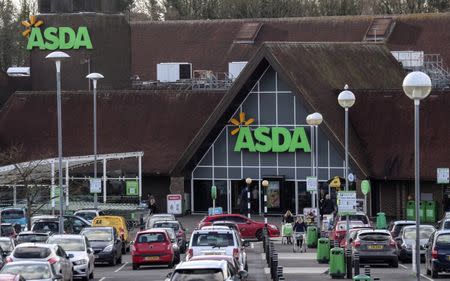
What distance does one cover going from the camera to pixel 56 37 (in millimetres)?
87375

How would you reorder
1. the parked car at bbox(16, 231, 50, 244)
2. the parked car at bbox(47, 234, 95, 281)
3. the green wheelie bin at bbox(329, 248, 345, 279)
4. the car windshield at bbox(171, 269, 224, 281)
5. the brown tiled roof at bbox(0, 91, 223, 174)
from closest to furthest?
the car windshield at bbox(171, 269, 224, 281) → the parked car at bbox(47, 234, 95, 281) → the green wheelie bin at bbox(329, 248, 345, 279) → the parked car at bbox(16, 231, 50, 244) → the brown tiled roof at bbox(0, 91, 223, 174)

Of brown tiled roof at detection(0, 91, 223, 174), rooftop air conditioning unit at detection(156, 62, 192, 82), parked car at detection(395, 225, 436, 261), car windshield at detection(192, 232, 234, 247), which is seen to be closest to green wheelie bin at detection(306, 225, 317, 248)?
parked car at detection(395, 225, 436, 261)

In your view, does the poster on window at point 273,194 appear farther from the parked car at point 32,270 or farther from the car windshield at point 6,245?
the parked car at point 32,270

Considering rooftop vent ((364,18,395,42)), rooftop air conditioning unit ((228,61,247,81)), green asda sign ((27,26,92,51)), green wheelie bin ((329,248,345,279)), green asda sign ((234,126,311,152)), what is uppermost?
rooftop vent ((364,18,395,42))

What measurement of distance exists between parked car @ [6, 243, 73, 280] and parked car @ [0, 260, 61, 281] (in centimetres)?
260

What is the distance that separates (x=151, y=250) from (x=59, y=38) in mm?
39266

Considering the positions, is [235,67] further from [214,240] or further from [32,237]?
[214,240]

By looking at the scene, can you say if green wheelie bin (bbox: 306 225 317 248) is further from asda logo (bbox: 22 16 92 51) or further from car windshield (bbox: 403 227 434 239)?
asda logo (bbox: 22 16 92 51)

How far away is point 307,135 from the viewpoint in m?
77.2

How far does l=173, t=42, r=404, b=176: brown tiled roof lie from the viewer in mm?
75062

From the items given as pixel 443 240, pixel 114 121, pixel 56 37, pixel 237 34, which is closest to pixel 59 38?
pixel 56 37

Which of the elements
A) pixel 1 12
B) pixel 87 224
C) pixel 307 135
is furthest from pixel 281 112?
pixel 1 12

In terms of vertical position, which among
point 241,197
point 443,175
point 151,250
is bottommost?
point 151,250

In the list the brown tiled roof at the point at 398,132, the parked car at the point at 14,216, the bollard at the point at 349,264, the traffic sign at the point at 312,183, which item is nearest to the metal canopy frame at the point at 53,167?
the parked car at the point at 14,216
